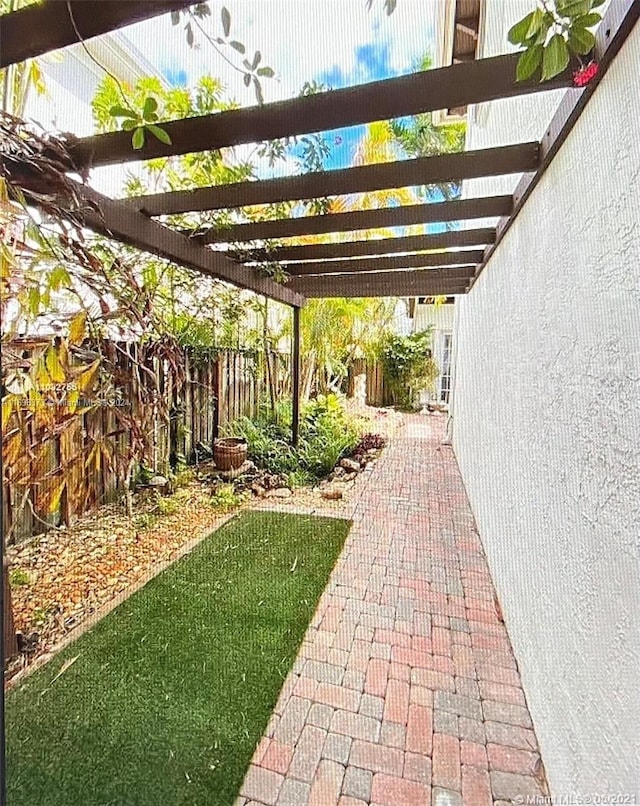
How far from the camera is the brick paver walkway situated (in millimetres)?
1771

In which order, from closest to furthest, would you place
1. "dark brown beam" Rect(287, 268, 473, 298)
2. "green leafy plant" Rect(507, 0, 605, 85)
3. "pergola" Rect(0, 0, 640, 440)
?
"green leafy plant" Rect(507, 0, 605, 85)
"pergola" Rect(0, 0, 640, 440)
"dark brown beam" Rect(287, 268, 473, 298)

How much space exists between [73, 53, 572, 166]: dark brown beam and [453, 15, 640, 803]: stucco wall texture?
1.27 feet

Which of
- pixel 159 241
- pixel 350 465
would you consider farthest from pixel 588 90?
pixel 350 465

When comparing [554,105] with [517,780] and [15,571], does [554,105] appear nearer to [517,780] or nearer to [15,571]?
[517,780]

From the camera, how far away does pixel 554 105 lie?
2113 mm

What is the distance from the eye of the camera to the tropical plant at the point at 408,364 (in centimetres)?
1384

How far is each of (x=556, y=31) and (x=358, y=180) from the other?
58.8 inches

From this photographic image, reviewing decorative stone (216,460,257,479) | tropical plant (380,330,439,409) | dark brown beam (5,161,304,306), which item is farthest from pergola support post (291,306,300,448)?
tropical plant (380,330,439,409)

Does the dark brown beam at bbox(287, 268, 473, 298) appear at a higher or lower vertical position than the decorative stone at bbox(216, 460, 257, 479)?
higher

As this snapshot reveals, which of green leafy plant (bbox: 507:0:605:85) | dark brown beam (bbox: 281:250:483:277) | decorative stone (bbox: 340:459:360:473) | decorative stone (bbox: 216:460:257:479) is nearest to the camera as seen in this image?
green leafy plant (bbox: 507:0:605:85)

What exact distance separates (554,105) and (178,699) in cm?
338

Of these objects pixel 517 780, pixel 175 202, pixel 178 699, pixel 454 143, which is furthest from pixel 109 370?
pixel 454 143

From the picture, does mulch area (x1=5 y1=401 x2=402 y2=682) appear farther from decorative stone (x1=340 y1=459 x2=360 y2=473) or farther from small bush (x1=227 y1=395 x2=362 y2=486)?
decorative stone (x1=340 y1=459 x2=360 y2=473)

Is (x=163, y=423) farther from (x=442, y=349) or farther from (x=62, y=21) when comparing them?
(x=442, y=349)
